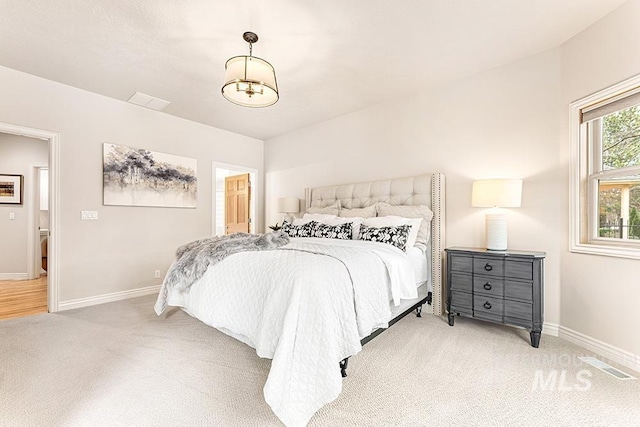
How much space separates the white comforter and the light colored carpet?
0.78 ft

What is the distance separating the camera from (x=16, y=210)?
189 inches

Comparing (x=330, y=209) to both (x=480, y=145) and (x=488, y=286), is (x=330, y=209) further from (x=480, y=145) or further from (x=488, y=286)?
(x=488, y=286)

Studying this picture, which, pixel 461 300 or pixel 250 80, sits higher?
pixel 250 80

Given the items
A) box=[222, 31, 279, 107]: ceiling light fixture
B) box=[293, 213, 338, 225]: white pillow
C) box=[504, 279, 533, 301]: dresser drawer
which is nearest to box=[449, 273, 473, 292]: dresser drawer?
box=[504, 279, 533, 301]: dresser drawer

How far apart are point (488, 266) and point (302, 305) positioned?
1.91 metres

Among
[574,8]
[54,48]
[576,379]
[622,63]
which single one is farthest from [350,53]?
[576,379]

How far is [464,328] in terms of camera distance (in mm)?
2670

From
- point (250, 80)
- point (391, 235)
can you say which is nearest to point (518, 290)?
point (391, 235)

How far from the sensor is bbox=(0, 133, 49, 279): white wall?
15.5 ft

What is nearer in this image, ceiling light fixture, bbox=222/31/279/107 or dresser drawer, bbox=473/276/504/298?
ceiling light fixture, bbox=222/31/279/107

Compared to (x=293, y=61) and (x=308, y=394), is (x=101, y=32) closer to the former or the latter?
(x=293, y=61)

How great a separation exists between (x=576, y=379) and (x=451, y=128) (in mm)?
2494

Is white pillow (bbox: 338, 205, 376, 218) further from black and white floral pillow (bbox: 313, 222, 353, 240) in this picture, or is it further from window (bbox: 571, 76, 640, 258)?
window (bbox: 571, 76, 640, 258)

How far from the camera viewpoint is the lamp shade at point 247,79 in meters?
2.13
